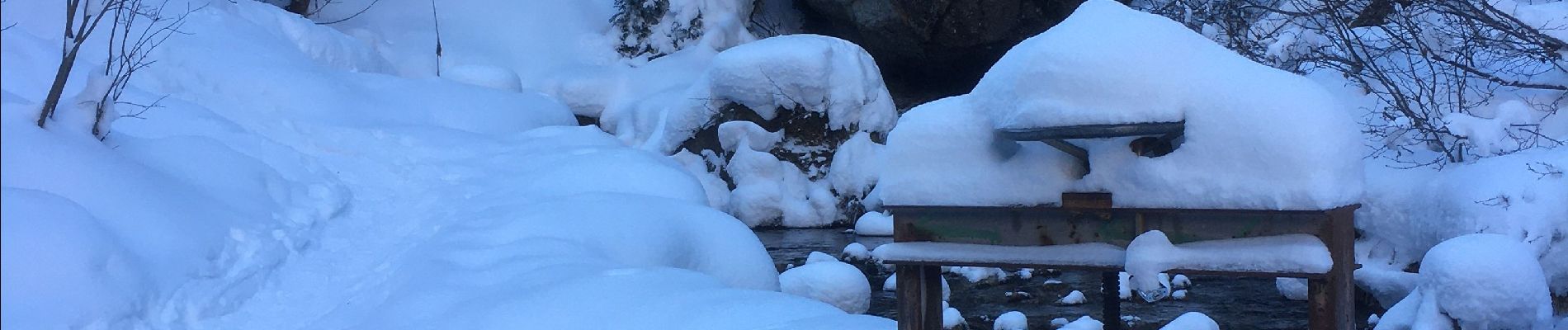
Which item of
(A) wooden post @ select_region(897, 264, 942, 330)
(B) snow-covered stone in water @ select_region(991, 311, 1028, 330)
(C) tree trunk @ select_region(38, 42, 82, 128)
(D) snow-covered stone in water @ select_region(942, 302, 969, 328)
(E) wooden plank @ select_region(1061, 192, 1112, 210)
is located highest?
(C) tree trunk @ select_region(38, 42, 82, 128)

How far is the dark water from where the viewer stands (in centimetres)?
816

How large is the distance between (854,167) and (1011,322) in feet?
23.8

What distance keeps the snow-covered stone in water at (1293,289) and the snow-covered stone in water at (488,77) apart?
10.5 metres

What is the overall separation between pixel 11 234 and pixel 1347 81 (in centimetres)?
1047

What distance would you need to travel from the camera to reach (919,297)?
366 centimetres

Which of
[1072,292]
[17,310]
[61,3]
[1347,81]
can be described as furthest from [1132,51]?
[61,3]

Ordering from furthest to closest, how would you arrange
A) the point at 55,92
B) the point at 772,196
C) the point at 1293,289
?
the point at 772,196, the point at 1293,289, the point at 55,92

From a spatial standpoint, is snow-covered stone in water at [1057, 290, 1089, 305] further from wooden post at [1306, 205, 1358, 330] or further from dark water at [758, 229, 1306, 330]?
wooden post at [1306, 205, 1358, 330]

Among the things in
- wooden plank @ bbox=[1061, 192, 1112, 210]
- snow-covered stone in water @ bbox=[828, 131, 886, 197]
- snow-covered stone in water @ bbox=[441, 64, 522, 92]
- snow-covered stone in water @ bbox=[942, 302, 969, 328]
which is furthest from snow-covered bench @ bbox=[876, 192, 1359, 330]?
snow-covered stone in water @ bbox=[441, 64, 522, 92]

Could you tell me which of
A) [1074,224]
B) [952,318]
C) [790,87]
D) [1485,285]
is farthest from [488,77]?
[1074,224]

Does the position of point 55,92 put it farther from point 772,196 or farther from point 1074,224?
point 772,196

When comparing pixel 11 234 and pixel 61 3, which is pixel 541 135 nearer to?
pixel 61 3

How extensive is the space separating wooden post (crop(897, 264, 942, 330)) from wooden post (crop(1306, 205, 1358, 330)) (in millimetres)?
1155

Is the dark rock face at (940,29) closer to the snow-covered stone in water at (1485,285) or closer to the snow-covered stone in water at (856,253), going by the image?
the snow-covered stone in water at (856,253)
